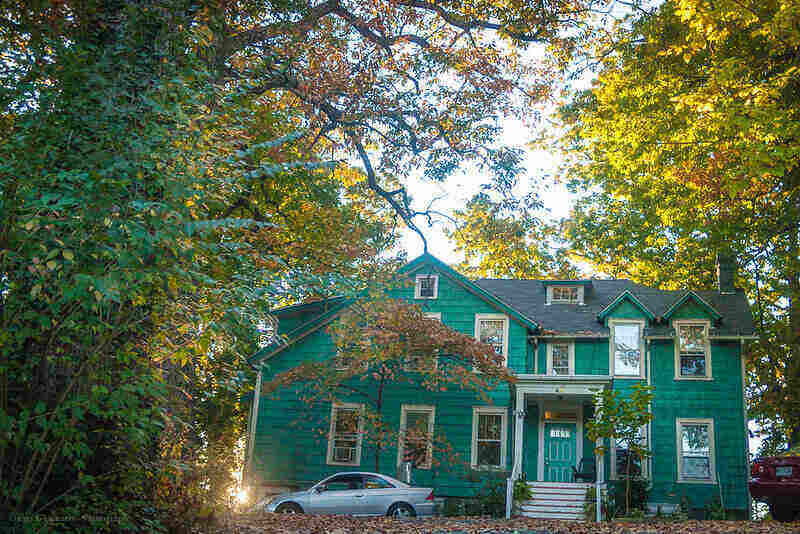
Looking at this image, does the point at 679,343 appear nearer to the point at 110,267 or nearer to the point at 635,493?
the point at 635,493

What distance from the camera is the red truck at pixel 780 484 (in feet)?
42.7

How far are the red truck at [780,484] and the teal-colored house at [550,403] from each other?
649 cm

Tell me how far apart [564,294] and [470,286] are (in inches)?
165

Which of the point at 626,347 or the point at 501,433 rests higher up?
the point at 626,347

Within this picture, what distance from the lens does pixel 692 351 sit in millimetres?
21469

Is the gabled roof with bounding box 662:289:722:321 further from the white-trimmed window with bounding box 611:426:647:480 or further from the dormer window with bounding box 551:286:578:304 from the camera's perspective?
the white-trimmed window with bounding box 611:426:647:480

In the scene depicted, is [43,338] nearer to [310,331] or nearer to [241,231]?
[241,231]

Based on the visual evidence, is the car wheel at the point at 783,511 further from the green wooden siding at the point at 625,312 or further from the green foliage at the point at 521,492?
the green wooden siding at the point at 625,312

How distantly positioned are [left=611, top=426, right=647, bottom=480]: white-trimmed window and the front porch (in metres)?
0.61

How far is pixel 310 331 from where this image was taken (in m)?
22.8

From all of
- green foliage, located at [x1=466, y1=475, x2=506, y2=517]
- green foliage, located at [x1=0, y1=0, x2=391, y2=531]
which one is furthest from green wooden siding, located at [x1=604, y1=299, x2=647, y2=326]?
green foliage, located at [x1=0, y1=0, x2=391, y2=531]

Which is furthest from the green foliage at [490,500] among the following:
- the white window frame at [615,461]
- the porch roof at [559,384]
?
the white window frame at [615,461]

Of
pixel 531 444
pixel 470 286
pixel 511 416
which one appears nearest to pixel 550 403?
pixel 531 444

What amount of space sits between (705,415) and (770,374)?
9.05 meters
